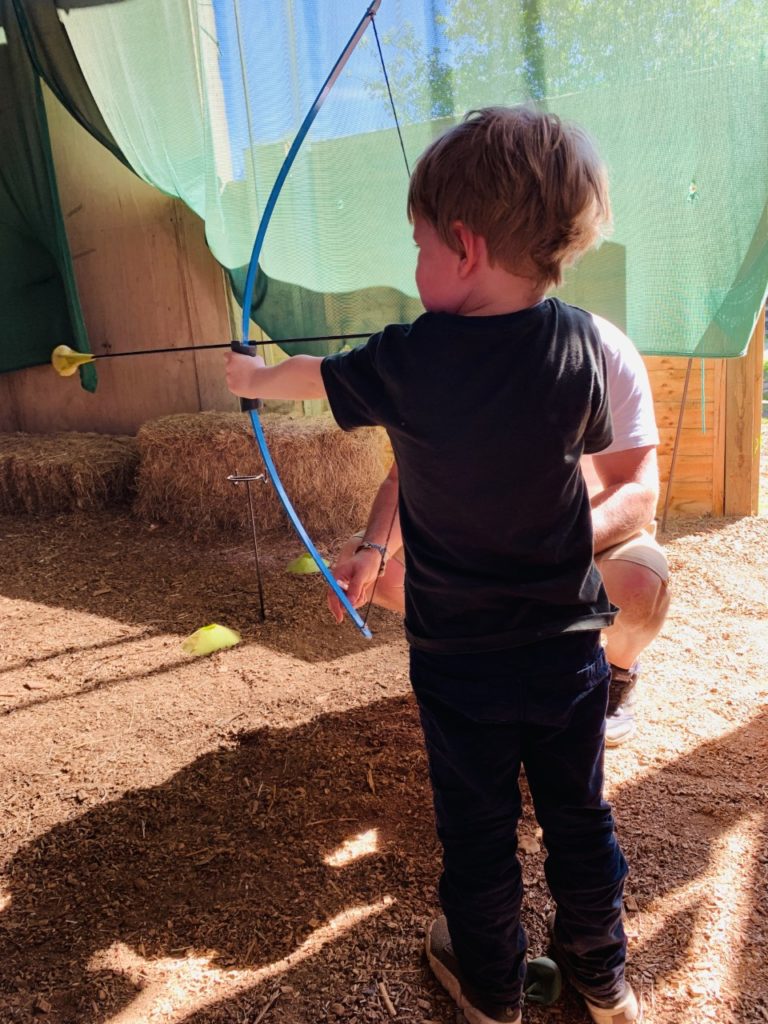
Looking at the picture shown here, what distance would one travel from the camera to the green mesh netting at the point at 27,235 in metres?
3.81

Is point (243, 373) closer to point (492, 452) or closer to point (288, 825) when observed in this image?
point (492, 452)

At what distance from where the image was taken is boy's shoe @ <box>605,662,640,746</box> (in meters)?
Answer: 1.81

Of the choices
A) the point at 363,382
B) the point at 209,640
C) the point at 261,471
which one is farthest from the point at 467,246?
the point at 261,471

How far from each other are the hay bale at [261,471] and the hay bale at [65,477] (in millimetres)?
329

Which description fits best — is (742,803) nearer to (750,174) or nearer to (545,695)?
(545,695)

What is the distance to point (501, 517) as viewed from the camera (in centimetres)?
Result: 99

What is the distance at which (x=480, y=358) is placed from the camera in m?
0.94

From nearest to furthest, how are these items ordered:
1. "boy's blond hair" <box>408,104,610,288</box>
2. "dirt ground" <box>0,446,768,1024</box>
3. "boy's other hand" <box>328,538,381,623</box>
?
"boy's blond hair" <box>408,104,610,288</box>
"dirt ground" <box>0,446,768,1024</box>
"boy's other hand" <box>328,538,381,623</box>

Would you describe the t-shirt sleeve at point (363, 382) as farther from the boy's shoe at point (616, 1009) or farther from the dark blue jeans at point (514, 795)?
the boy's shoe at point (616, 1009)

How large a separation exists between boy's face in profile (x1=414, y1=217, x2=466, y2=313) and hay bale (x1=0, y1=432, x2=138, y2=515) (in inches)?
123

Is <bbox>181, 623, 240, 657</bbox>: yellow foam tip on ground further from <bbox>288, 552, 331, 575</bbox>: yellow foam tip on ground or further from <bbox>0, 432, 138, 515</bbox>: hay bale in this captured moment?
<bbox>0, 432, 138, 515</bbox>: hay bale

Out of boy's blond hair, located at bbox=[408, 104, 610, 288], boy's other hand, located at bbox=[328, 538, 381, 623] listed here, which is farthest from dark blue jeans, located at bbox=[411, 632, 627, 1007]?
boy's blond hair, located at bbox=[408, 104, 610, 288]

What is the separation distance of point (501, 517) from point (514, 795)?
0.40 metres

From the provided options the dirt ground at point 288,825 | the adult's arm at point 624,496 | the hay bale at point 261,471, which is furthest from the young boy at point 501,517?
the hay bale at point 261,471
